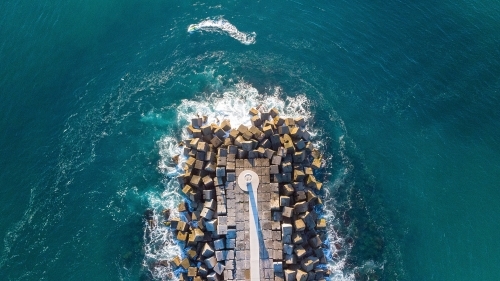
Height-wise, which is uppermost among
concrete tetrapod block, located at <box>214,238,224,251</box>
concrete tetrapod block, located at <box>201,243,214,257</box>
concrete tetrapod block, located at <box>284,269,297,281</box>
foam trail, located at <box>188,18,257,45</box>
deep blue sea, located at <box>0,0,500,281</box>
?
foam trail, located at <box>188,18,257,45</box>

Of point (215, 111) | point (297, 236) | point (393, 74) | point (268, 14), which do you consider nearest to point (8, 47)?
point (215, 111)

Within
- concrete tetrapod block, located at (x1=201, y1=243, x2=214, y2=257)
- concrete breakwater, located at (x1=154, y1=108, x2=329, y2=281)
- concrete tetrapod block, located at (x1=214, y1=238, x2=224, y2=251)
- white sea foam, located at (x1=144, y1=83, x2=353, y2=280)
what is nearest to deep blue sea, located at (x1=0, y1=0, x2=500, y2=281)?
white sea foam, located at (x1=144, y1=83, x2=353, y2=280)

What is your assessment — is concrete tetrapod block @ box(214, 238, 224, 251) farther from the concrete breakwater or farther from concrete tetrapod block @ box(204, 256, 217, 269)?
concrete tetrapod block @ box(204, 256, 217, 269)

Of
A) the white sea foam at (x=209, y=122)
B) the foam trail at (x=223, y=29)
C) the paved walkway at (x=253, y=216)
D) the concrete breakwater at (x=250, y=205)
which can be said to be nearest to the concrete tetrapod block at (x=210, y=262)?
the concrete breakwater at (x=250, y=205)

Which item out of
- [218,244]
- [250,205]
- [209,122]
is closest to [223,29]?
[209,122]

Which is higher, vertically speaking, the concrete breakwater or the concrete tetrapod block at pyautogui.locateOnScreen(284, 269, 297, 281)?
the concrete breakwater

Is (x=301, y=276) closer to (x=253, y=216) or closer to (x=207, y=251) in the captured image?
(x=253, y=216)

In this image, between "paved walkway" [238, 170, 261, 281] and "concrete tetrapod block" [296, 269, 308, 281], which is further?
"paved walkway" [238, 170, 261, 281]
